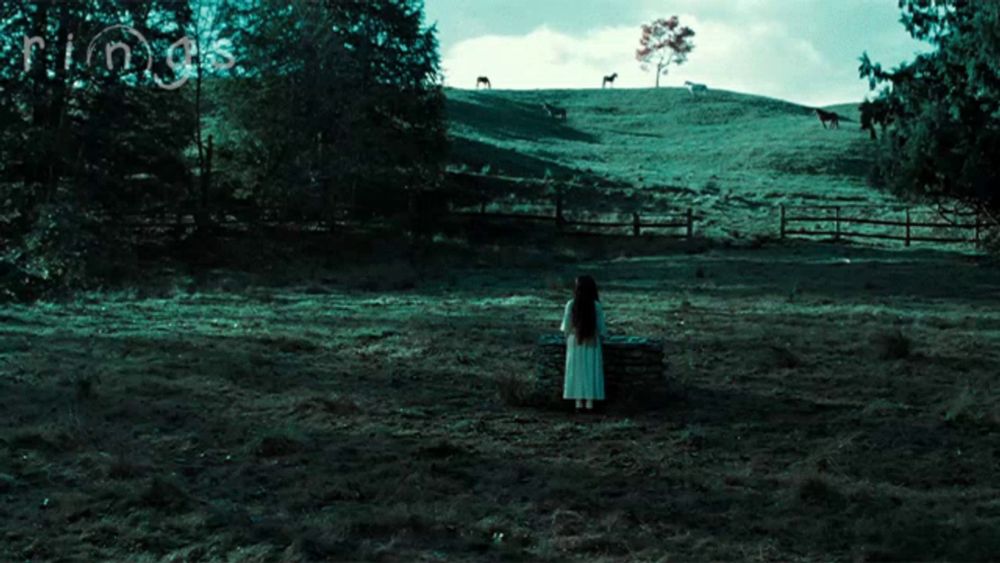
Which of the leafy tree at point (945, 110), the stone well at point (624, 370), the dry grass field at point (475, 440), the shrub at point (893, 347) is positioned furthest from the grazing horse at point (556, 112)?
the stone well at point (624, 370)

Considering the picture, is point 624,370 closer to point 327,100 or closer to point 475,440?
point 475,440

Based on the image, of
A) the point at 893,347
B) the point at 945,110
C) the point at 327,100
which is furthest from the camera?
the point at 327,100

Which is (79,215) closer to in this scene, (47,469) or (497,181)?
(47,469)

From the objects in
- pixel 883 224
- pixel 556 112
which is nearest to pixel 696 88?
pixel 556 112

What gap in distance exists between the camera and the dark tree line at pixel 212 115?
31.2 metres

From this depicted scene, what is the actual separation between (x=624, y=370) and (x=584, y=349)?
30.5 inches

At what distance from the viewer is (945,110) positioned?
23.9 meters

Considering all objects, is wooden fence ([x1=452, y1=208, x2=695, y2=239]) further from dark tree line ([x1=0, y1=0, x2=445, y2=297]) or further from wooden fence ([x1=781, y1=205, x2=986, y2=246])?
wooden fence ([x1=781, y1=205, x2=986, y2=246])

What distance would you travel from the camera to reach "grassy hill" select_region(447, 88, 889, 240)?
54.2 metres

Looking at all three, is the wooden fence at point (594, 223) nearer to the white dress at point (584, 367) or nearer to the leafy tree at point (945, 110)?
the leafy tree at point (945, 110)

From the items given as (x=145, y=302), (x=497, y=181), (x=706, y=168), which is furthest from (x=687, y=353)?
(x=706, y=168)

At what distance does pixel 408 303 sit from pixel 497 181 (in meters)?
28.0

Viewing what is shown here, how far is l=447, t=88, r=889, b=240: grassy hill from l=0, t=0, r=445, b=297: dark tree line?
45.2ft

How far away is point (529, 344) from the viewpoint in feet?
54.5
